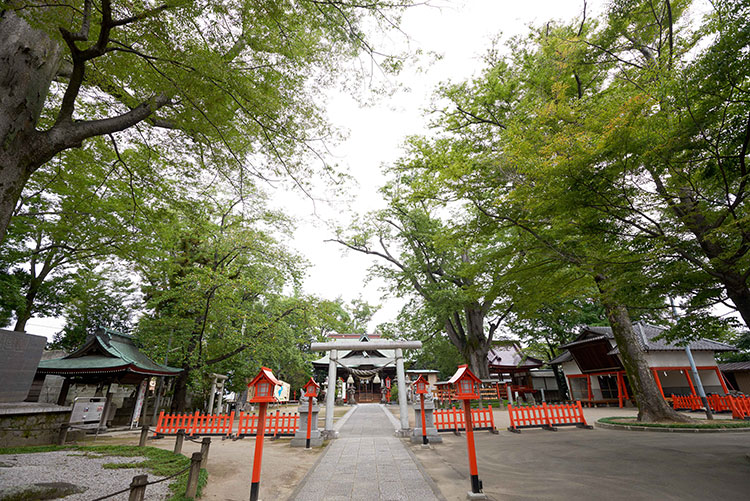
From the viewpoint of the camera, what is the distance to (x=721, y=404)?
12766 millimetres

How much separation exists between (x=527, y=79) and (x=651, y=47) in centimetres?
316

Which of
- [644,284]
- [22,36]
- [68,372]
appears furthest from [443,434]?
[68,372]

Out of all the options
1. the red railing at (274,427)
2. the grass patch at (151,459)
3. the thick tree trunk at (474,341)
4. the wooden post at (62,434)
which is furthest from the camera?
the thick tree trunk at (474,341)

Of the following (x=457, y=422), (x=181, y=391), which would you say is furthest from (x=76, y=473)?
(x=181, y=391)

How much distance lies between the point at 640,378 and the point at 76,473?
1522cm

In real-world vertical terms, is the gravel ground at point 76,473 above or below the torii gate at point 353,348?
below

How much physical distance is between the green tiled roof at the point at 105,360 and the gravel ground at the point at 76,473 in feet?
19.6

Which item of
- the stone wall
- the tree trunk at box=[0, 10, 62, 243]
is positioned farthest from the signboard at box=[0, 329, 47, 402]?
the tree trunk at box=[0, 10, 62, 243]

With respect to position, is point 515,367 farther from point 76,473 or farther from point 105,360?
point 76,473

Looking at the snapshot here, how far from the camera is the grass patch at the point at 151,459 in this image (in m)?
5.23

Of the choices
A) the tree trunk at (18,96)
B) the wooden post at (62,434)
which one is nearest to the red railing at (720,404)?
the tree trunk at (18,96)

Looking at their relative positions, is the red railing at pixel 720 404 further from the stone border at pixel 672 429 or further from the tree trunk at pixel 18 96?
the tree trunk at pixel 18 96

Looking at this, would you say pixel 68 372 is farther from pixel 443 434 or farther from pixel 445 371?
pixel 445 371

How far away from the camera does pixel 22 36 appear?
405 cm
